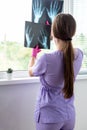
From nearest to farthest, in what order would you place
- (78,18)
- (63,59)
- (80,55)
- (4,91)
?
(63,59) → (80,55) → (4,91) → (78,18)

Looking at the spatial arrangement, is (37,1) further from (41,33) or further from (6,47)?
(6,47)

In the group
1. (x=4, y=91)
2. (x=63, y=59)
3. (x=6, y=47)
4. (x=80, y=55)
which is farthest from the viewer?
(x=6, y=47)

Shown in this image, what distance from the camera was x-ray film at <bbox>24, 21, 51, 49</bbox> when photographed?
2.00 m

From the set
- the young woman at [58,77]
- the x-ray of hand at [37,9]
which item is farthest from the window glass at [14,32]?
the young woman at [58,77]

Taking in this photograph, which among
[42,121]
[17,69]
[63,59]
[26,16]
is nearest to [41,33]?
[26,16]

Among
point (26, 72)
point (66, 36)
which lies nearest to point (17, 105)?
point (26, 72)

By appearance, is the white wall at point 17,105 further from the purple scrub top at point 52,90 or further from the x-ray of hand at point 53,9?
the x-ray of hand at point 53,9

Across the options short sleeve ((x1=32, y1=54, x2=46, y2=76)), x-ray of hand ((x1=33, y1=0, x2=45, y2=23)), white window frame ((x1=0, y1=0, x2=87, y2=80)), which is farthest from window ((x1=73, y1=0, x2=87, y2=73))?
short sleeve ((x1=32, y1=54, x2=46, y2=76))

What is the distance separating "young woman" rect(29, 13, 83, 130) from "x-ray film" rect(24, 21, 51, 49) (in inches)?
14.8

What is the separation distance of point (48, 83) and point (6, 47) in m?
0.63

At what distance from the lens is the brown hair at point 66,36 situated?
5.26ft

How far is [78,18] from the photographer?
2.45 m

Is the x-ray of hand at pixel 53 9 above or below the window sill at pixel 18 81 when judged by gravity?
above

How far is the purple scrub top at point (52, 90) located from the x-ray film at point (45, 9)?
606mm
